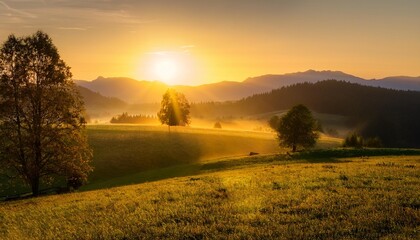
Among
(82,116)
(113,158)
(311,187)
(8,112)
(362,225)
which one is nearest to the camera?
(362,225)

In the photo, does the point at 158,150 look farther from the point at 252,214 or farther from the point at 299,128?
the point at 252,214

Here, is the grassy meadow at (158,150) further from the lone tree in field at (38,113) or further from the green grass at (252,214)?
the green grass at (252,214)

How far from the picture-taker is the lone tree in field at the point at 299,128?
76688 mm

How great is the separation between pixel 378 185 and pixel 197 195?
35.5ft

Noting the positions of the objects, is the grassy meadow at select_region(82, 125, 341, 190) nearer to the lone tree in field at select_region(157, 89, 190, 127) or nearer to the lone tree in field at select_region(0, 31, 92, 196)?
the lone tree in field at select_region(157, 89, 190, 127)

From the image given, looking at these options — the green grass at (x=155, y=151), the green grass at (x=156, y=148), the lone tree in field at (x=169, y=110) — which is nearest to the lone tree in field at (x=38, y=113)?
the green grass at (x=155, y=151)

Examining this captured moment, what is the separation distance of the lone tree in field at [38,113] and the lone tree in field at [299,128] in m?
49.7

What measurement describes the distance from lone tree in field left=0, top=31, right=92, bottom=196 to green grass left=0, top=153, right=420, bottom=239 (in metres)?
13.1

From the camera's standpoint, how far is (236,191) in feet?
73.8

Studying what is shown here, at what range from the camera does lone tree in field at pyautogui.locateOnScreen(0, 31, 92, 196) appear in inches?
1378

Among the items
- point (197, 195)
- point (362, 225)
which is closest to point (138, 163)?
point (197, 195)

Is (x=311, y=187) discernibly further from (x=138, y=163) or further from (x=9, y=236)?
(x=138, y=163)

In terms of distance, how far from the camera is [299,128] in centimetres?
7669

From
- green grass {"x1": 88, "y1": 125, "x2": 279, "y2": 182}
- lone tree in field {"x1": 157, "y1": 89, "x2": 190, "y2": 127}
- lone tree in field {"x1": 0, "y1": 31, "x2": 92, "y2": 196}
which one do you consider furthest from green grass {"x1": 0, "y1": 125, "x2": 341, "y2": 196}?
lone tree in field {"x1": 0, "y1": 31, "x2": 92, "y2": 196}
